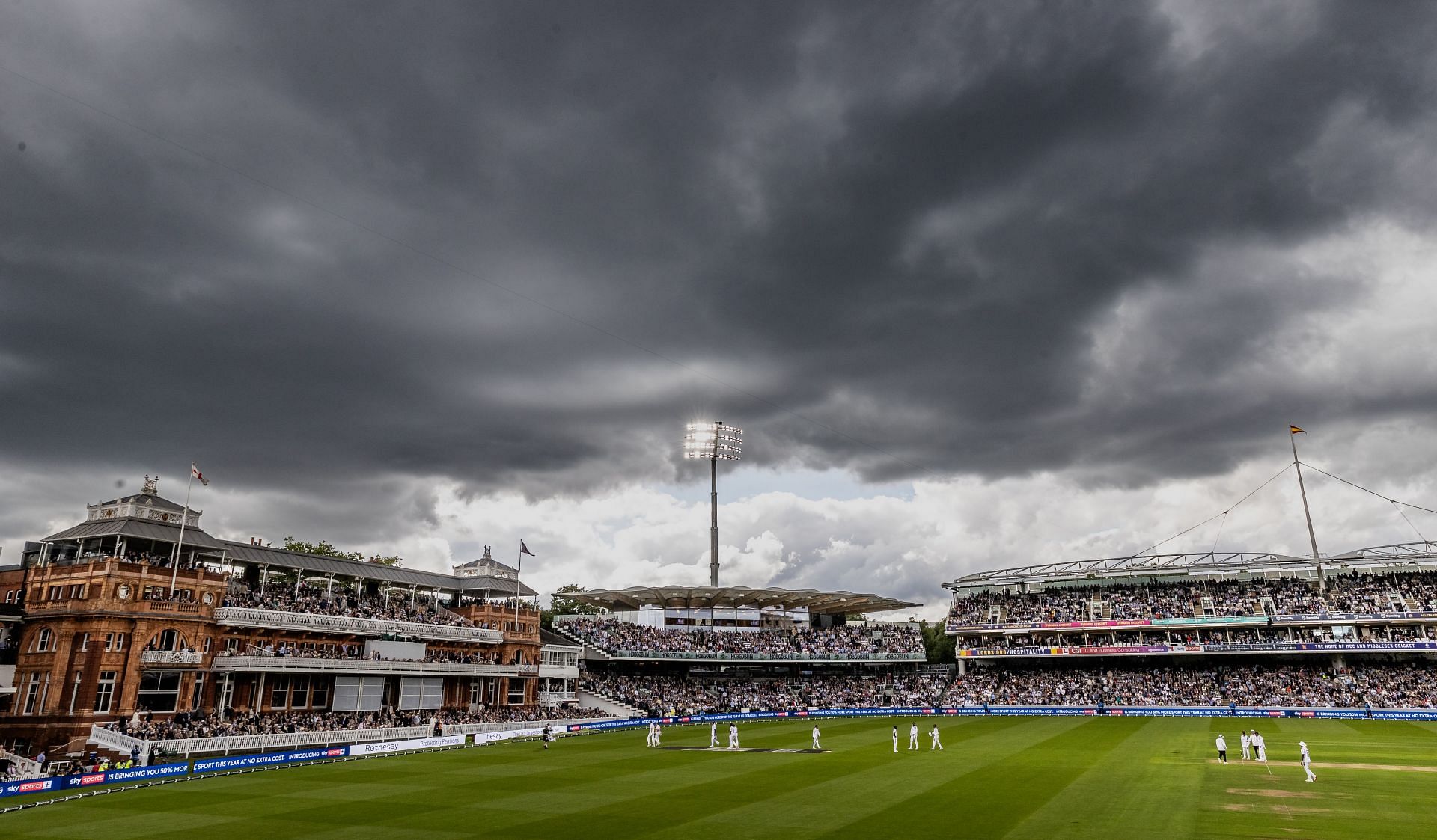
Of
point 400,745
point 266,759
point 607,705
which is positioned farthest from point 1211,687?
point 266,759

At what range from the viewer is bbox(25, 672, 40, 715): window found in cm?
4344

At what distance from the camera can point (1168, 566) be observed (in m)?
86.1

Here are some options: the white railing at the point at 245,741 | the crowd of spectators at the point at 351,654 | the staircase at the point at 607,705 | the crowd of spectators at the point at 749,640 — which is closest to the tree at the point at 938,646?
the crowd of spectators at the point at 749,640

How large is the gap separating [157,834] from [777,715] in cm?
5697

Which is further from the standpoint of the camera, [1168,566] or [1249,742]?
[1168,566]

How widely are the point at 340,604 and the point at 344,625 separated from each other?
13.2 feet

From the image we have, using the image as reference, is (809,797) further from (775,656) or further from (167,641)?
(775,656)

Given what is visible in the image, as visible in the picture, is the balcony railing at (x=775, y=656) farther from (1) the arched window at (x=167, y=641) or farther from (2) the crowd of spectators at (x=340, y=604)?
(1) the arched window at (x=167, y=641)

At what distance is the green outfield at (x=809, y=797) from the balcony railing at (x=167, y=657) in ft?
38.9

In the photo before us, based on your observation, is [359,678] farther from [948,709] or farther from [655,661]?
[948,709]

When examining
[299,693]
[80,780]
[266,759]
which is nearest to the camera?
[80,780]

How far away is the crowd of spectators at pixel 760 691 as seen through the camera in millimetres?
75500

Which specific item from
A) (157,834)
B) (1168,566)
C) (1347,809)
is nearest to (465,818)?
(157,834)

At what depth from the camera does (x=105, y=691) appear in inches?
1711
